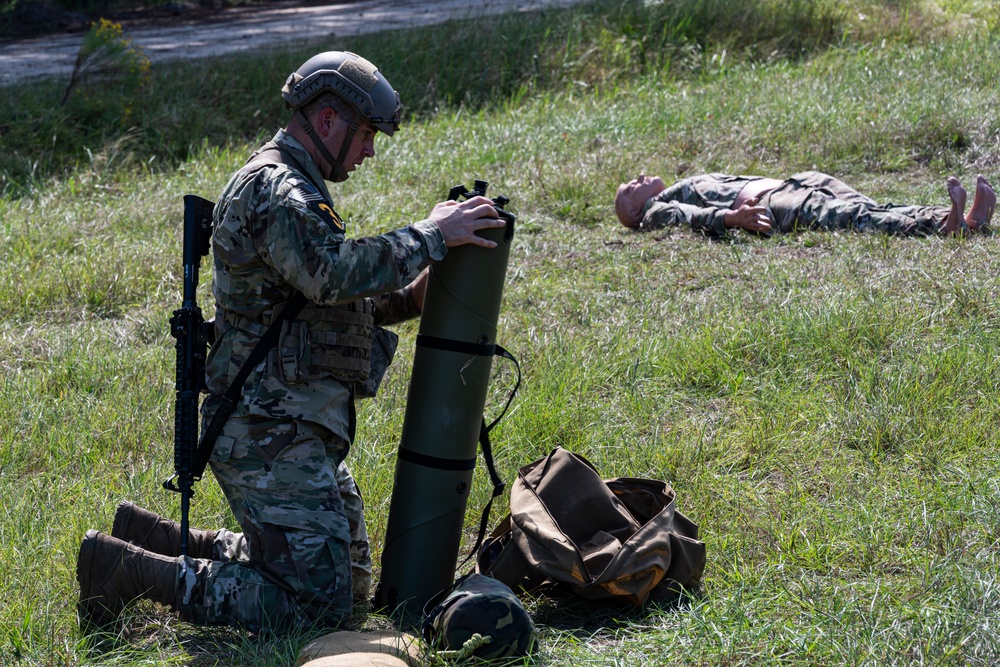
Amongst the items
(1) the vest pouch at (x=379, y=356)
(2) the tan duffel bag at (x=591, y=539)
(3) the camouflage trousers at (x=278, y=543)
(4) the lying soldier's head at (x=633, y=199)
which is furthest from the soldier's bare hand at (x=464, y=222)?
(4) the lying soldier's head at (x=633, y=199)

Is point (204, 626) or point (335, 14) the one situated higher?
point (335, 14)

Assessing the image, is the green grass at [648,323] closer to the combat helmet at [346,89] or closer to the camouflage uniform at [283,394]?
the camouflage uniform at [283,394]

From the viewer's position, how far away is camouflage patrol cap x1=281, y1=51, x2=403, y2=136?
3365 mm

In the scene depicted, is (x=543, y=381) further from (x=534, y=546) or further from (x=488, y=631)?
(x=488, y=631)

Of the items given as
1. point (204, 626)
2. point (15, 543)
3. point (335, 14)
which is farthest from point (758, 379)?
point (335, 14)

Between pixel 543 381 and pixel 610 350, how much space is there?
51cm

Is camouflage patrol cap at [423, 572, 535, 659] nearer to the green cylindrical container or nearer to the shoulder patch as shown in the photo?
the green cylindrical container

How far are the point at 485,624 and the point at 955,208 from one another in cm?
446

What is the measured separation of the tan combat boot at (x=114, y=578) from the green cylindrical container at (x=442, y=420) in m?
0.76

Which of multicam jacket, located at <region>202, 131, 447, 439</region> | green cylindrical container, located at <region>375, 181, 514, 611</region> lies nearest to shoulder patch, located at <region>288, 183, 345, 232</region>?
multicam jacket, located at <region>202, 131, 447, 439</region>

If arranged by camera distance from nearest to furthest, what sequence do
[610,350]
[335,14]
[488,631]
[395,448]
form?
1. [488,631]
2. [395,448]
3. [610,350]
4. [335,14]

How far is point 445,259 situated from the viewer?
Result: 3518 mm

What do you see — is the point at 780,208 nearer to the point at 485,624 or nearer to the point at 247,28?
the point at 485,624

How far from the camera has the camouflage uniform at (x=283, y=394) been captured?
324 cm
